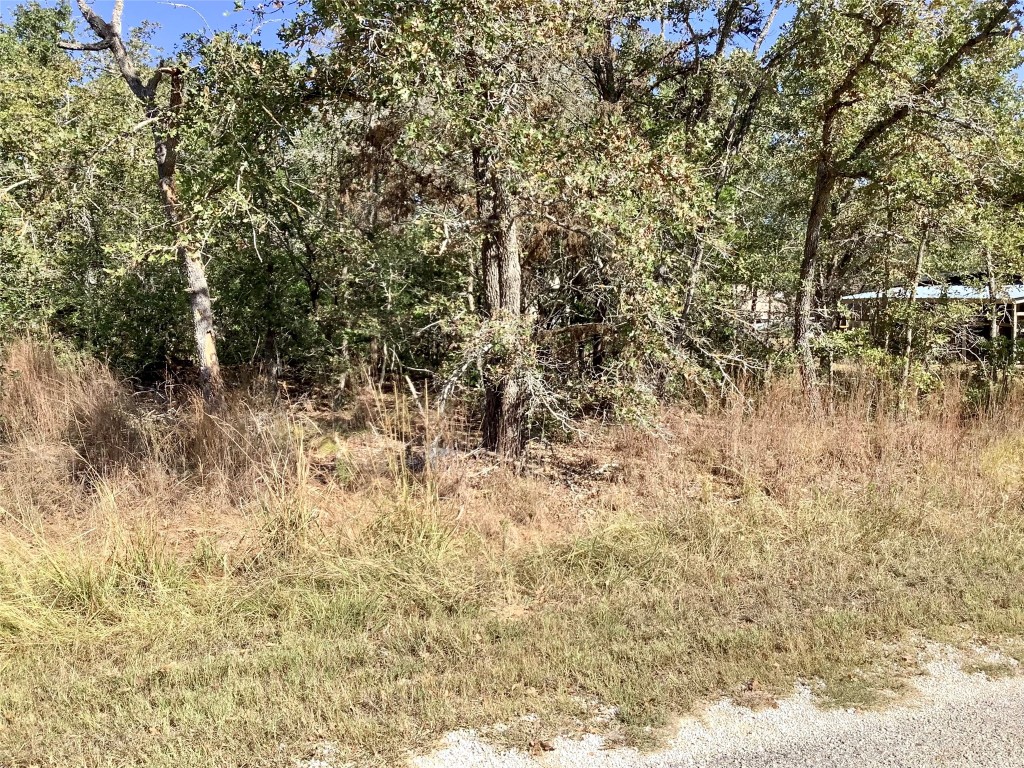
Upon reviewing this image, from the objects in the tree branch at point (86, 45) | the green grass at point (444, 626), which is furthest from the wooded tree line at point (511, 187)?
the green grass at point (444, 626)

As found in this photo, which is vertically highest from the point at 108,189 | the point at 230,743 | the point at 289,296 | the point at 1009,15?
the point at 1009,15

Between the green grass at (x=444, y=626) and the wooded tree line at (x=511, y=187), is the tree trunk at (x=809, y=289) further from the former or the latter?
the green grass at (x=444, y=626)

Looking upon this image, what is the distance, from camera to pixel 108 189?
36.2 ft

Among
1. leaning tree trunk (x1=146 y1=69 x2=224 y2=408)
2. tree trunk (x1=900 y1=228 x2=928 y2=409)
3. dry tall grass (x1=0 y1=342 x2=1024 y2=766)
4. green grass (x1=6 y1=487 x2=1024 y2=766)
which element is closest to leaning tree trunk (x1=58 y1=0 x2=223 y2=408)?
leaning tree trunk (x1=146 y1=69 x2=224 y2=408)

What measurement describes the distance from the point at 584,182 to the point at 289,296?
641 cm

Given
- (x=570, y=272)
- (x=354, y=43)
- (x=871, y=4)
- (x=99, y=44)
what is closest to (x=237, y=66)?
(x=354, y=43)

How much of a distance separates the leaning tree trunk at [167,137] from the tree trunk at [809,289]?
666 centimetres

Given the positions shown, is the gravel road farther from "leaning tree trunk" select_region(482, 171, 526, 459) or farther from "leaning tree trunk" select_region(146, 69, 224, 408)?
"leaning tree trunk" select_region(146, 69, 224, 408)

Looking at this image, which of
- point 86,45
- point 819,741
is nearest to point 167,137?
point 86,45

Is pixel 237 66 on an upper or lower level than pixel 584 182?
upper

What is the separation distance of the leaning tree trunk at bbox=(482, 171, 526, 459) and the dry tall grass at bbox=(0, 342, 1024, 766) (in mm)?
345

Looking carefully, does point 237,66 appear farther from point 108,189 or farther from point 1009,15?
point 1009,15

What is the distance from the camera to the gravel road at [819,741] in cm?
317

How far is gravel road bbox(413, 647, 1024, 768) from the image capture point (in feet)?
10.4
